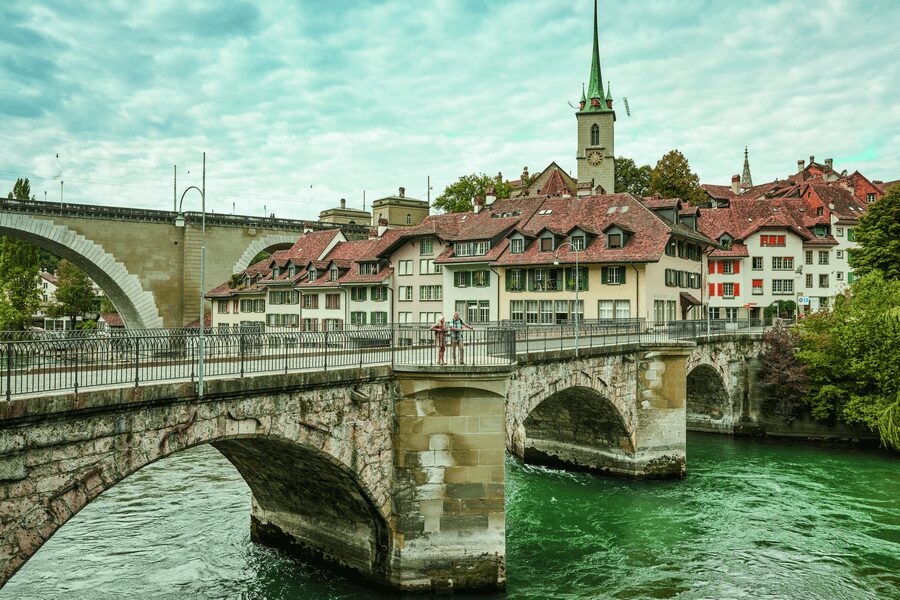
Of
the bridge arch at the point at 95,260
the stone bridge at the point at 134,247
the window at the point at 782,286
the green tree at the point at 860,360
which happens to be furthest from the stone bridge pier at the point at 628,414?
the bridge arch at the point at 95,260

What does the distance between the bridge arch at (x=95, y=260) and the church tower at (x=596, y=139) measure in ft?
152

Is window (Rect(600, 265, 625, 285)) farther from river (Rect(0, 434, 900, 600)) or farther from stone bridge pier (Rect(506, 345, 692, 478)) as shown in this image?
river (Rect(0, 434, 900, 600))

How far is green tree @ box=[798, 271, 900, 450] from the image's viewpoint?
116ft

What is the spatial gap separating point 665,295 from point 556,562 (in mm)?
25750

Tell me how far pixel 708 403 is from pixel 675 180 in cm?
3300

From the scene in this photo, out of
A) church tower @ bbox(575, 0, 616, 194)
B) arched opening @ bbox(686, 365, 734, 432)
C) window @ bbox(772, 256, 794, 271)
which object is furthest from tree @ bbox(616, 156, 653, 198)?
arched opening @ bbox(686, 365, 734, 432)

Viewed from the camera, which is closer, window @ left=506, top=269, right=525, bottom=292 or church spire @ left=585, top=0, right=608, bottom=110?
window @ left=506, top=269, right=525, bottom=292

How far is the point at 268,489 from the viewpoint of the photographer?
69.1ft

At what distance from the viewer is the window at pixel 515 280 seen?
46125 mm

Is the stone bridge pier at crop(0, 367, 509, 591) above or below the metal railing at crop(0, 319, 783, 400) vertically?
below

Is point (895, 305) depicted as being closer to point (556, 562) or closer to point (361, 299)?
point (556, 562)

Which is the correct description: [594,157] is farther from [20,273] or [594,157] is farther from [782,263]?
[20,273]

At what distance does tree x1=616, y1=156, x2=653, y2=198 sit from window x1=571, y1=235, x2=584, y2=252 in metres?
35.9

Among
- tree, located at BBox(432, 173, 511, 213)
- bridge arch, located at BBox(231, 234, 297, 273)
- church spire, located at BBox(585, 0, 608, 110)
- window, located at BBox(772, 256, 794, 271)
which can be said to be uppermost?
church spire, located at BBox(585, 0, 608, 110)
